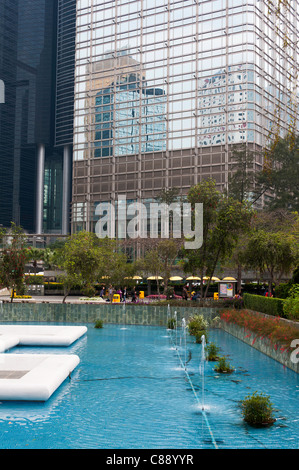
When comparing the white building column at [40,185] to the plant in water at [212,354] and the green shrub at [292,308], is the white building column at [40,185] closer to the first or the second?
the green shrub at [292,308]

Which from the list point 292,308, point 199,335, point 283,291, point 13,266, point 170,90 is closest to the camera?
point 292,308

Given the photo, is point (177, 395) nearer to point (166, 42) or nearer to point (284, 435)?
point (284, 435)

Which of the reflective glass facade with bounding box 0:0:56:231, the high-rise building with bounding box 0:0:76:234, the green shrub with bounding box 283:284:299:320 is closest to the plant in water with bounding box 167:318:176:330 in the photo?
→ the green shrub with bounding box 283:284:299:320

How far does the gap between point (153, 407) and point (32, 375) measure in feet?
9.93

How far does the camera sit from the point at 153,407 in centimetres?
1004

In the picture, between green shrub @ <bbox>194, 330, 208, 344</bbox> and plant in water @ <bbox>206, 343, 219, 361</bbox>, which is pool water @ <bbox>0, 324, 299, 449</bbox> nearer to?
plant in water @ <bbox>206, 343, 219, 361</bbox>

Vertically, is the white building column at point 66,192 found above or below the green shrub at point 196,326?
above

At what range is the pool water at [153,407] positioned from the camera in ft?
25.7

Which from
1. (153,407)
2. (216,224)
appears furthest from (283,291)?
(153,407)

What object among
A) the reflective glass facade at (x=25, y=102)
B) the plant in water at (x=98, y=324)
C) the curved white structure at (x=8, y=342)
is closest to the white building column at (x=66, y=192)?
the reflective glass facade at (x=25, y=102)

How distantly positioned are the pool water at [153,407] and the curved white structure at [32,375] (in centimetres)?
22

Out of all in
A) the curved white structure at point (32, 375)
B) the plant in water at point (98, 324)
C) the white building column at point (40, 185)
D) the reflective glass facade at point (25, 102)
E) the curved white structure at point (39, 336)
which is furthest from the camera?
the white building column at point (40, 185)

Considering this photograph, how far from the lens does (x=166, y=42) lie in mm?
75562

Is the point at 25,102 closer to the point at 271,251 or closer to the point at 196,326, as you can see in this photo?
the point at 271,251
